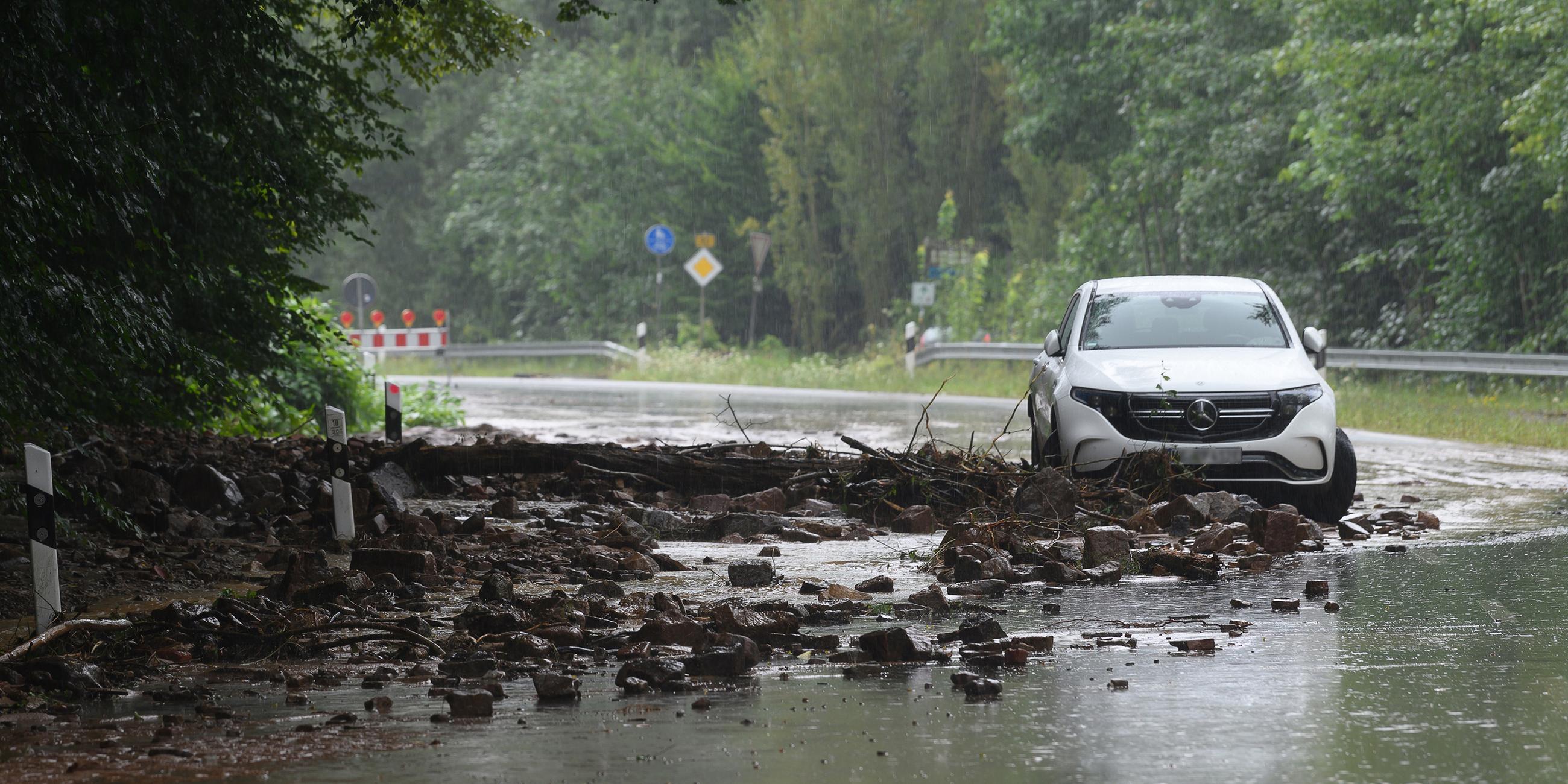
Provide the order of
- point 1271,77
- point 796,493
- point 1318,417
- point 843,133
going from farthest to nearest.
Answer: point 843,133 < point 1271,77 < point 796,493 < point 1318,417

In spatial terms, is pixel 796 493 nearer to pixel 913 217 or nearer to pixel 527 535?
pixel 527 535

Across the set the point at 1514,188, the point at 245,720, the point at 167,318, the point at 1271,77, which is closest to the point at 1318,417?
the point at 167,318

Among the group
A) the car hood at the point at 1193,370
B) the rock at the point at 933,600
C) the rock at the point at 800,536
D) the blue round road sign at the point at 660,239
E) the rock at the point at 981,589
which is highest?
the blue round road sign at the point at 660,239

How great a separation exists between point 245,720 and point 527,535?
4.85 m

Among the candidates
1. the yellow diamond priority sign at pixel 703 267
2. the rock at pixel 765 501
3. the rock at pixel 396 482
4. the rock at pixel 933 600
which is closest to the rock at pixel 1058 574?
the rock at pixel 933 600

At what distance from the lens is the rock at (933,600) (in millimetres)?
7953

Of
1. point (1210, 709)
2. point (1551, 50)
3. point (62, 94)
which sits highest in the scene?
point (1551, 50)

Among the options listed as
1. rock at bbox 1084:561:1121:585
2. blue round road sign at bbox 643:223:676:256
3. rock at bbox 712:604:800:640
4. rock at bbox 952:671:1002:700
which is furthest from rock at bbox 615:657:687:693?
blue round road sign at bbox 643:223:676:256

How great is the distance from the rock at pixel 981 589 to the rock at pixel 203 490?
5.14 meters

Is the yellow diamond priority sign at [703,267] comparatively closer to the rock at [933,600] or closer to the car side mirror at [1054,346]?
the car side mirror at [1054,346]

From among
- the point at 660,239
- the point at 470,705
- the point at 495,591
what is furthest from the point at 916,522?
the point at 660,239

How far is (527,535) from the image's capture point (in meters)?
10.6

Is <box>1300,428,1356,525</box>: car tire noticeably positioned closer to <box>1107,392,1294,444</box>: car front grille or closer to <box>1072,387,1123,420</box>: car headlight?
<box>1107,392,1294,444</box>: car front grille

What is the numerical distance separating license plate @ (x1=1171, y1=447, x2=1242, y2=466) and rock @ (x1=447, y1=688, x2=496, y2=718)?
6.47 m
